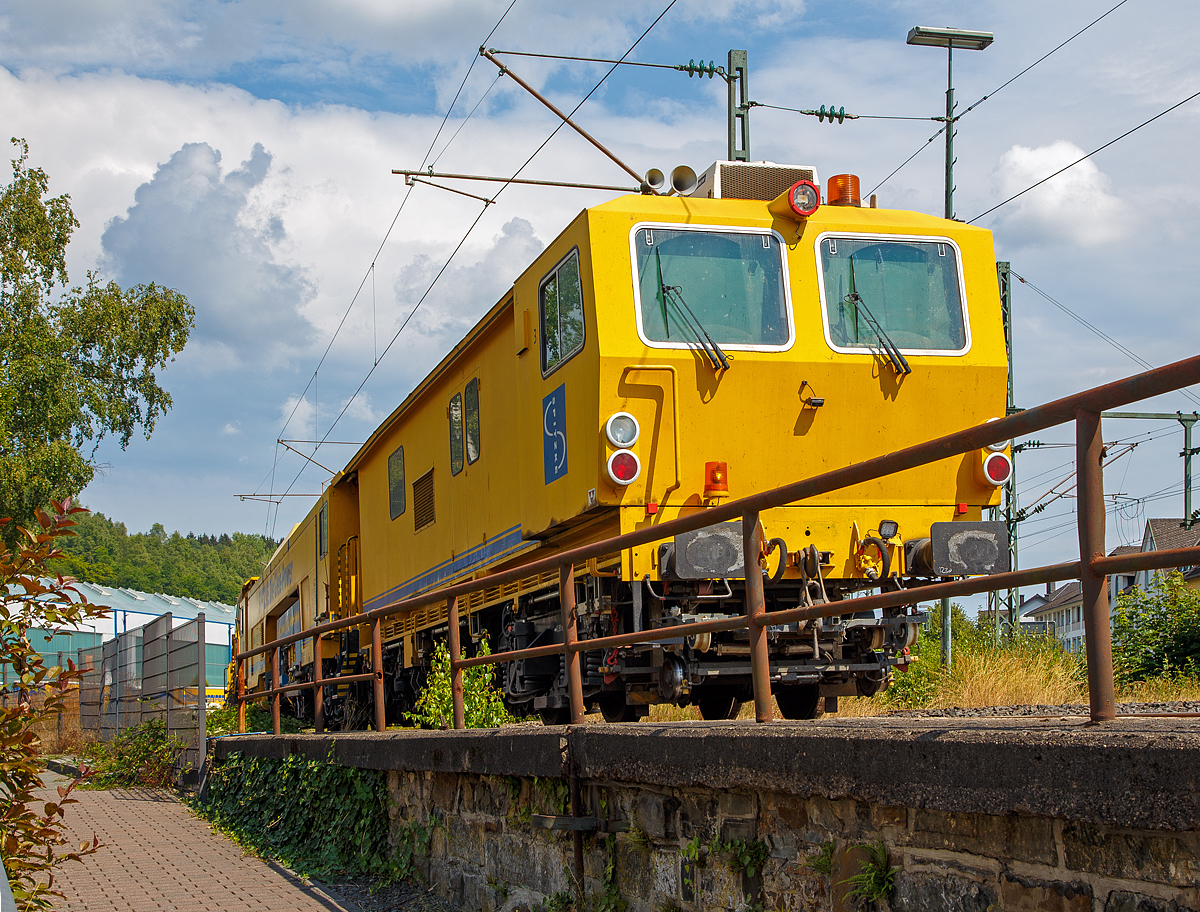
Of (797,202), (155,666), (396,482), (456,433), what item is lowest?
(155,666)

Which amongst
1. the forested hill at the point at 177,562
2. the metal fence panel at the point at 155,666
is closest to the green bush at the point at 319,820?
the metal fence panel at the point at 155,666

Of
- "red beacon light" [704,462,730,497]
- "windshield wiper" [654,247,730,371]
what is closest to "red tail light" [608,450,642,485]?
"red beacon light" [704,462,730,497]

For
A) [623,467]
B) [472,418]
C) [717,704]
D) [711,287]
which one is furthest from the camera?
[472,418]

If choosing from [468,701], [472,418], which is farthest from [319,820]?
[472,418]

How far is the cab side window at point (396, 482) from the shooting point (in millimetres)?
13227

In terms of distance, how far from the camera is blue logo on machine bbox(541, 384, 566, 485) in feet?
26.8

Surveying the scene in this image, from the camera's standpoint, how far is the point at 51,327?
1123 inches

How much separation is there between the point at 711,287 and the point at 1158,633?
8.00 metres

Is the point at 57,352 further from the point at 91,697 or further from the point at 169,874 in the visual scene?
the point at 169,874

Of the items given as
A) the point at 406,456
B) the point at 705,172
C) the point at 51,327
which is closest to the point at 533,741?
the point at 705,172

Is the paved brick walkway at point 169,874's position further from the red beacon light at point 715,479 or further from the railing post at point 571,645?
the red beacon light at point 715,479

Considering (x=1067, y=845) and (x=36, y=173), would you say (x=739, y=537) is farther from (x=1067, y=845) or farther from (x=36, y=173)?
(x=36, y=173)

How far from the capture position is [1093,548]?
10.3 ft

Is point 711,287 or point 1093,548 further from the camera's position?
point 711,287
